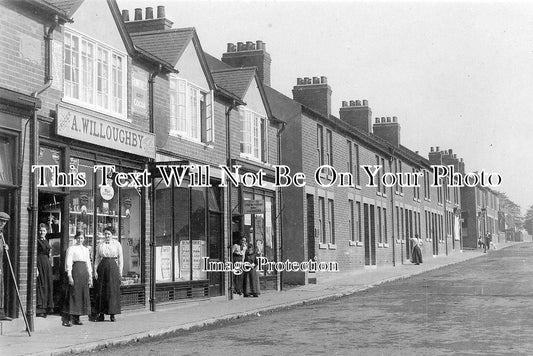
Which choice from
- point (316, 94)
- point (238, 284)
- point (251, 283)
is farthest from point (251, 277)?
point (316, 94)

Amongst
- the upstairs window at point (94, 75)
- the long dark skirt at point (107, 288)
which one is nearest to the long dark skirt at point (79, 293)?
the long dark skirt at point (107, 288)

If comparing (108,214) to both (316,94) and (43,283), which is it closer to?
(43,283)

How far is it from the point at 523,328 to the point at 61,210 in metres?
8.65

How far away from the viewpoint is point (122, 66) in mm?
15945

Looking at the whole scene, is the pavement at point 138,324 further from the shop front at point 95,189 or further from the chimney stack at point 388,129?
the chimney stack at point 388,129

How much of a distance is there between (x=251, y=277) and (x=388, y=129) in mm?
29661

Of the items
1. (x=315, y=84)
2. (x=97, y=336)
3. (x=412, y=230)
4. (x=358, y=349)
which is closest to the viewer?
(x=358, y=349)

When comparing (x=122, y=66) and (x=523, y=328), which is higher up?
(x=122, y=66)

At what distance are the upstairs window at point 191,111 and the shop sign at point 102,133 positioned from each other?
172 cm

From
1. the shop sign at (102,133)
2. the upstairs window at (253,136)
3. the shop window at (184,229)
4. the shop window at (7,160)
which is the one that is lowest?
the shop window at (184,229)

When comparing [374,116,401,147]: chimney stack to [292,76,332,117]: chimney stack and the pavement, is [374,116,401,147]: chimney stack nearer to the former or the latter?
[292,76,332,117]: chimney stack

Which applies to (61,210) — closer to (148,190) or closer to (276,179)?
(148,190)

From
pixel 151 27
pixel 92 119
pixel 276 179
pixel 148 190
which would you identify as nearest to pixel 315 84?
pixel 276 179

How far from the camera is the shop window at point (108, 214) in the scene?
46.9 ft
